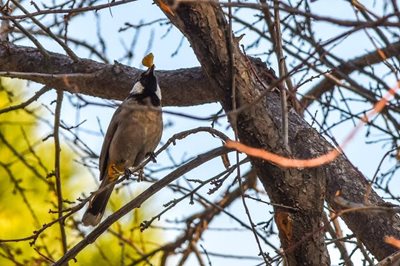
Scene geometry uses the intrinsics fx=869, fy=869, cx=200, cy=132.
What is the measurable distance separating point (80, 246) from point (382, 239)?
3.91 feet

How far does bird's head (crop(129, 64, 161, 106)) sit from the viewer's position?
4285 millimetres

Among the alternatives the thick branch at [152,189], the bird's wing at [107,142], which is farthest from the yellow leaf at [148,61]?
the thick branch at [152,189]

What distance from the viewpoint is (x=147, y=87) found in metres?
4.37

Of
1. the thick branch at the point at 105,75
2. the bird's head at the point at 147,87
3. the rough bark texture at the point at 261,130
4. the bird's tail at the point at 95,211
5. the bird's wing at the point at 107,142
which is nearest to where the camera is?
the rough bark texture at the point at 261,130

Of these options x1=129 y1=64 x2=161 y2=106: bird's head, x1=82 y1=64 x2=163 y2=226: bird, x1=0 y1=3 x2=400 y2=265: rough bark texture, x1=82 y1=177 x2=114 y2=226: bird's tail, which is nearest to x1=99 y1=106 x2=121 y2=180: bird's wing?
x1=82 y1=64 x2=163 y2=226: bird

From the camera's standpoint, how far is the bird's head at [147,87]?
4.29m

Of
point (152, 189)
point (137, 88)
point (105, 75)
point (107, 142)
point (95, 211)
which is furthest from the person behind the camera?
point (107, 142)

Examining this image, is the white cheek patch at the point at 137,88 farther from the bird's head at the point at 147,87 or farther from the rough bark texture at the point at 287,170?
the rough bark texture at the point at 287,170

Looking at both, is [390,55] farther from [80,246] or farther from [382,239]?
[80,246]

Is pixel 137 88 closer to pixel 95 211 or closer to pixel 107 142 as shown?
pixel 107 142

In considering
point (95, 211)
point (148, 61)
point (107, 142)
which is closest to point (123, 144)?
point (107, 142)

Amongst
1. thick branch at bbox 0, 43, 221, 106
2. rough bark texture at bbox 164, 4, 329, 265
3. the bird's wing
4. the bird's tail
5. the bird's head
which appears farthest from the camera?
the bird's wing

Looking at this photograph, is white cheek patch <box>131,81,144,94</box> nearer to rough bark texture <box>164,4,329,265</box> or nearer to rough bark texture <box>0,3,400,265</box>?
rough bark texture <box>0,3,400,265</box>

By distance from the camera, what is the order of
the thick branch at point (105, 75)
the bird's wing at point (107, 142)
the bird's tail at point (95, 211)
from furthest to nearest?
the bird's wing at point (107, 142), the bird's tail at point (95, 211), the thick branch at point (105, 75)
